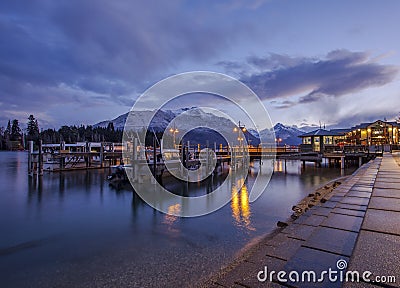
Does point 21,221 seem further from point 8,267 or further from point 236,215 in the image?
point 236,215

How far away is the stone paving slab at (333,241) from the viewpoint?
9.11 feet

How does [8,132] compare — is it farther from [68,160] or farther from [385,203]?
[385,203]

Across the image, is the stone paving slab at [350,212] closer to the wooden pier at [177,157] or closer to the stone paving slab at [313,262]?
the stone paving slab at [313,262]

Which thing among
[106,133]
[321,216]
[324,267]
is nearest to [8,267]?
[324,267]

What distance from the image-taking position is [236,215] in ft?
30.0

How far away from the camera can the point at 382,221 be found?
262 cm

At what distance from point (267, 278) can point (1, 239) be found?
7997 millimetres

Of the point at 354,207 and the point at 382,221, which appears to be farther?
the point at 354,207

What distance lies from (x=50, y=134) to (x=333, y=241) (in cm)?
9832

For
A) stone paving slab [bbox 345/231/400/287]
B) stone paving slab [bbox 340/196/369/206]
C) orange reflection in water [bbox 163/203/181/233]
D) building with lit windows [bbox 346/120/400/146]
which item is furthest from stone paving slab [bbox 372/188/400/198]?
building with lit windows [bbox 346/120/400/146]

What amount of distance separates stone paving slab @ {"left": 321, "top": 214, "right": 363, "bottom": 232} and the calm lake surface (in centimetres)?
264

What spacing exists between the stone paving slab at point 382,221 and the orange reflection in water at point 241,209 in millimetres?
4966

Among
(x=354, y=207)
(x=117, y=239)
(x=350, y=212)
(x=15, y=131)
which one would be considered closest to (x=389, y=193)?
(x=354, y=207)

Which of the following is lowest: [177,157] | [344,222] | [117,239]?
[117,239]
